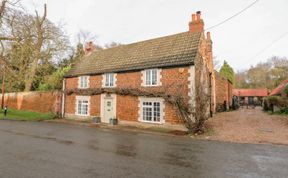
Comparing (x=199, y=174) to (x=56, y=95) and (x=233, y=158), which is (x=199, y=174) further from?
(x=56, y=95)

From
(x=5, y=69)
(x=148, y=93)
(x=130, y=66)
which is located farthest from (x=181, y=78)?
(x=5, y=69)

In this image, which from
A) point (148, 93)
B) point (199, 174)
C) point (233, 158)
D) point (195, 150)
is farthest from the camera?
point (148, 93)

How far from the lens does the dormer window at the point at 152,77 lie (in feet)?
50.1

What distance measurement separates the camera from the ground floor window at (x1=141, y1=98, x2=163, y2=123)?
14.8 m

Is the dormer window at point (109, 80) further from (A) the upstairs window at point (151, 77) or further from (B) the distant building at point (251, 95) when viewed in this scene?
(B) the distant building at point (251, 95)

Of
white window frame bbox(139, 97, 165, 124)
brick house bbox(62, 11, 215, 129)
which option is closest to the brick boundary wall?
brick house bbox(62, 11, 215, 129)

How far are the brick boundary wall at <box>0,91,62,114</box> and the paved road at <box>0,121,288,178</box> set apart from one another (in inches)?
530

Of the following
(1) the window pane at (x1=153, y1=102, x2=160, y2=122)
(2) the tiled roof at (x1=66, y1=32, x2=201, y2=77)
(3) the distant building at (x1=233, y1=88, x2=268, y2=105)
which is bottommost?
(1) the window pane at (x1=153, y1=102, x2=160, y2=122)

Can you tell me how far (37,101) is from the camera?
24.1 m

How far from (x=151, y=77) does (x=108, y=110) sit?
18.7 feet

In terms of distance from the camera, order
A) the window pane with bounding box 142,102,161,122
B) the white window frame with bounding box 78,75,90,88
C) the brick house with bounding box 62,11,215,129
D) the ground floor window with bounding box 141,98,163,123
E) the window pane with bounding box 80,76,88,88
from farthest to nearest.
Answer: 1. the window pane with bounding box 80,76,88,88
2. the white window frame with bounding box 78,75,90,88
3. the window pane with bounding box 142,102,161,122
4. the ground floor window with bounding box 141,98,163,123
5. the brick house with bounding box 62,11,215,129

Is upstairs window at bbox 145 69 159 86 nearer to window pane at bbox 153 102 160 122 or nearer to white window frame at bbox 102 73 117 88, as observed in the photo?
window pane at bbox 153 102 160 122

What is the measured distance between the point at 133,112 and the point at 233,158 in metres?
10.0

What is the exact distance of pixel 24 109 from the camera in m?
25.7
